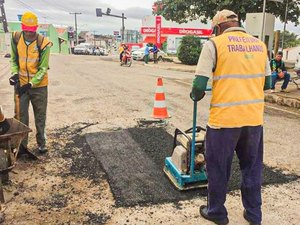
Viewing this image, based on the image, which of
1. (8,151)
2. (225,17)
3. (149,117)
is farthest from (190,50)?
(225,17)

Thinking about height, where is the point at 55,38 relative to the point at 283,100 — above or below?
above

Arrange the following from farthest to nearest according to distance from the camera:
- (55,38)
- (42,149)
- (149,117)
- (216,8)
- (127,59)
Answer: (55,38) → (127,59) → (216,8) → (149,117) → (42,149)

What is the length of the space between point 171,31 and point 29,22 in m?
37.7

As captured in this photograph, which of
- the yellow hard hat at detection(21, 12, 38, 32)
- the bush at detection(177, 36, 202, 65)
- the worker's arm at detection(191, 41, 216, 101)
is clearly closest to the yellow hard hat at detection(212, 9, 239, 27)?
the worker's arm at detection(191, 41, 216, 101)

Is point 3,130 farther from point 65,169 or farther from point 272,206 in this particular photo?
point 272,206

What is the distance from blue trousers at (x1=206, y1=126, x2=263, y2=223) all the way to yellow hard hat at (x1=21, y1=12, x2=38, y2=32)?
9.58ft

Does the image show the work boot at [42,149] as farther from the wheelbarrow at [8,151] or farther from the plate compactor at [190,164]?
the plate compactor at [190,164]

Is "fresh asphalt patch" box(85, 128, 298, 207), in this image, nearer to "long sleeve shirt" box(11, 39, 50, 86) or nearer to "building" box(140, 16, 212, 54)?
"long sleeve shirt" box(11, 39, 50, 86)

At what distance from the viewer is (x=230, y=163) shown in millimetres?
3109

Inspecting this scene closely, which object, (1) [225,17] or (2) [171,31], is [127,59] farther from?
(2) [171,31]

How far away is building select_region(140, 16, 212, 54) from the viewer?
40.0 m

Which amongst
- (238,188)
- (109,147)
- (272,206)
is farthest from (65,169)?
(272,206)

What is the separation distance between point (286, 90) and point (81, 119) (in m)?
7.01

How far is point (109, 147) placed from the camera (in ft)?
17.6
